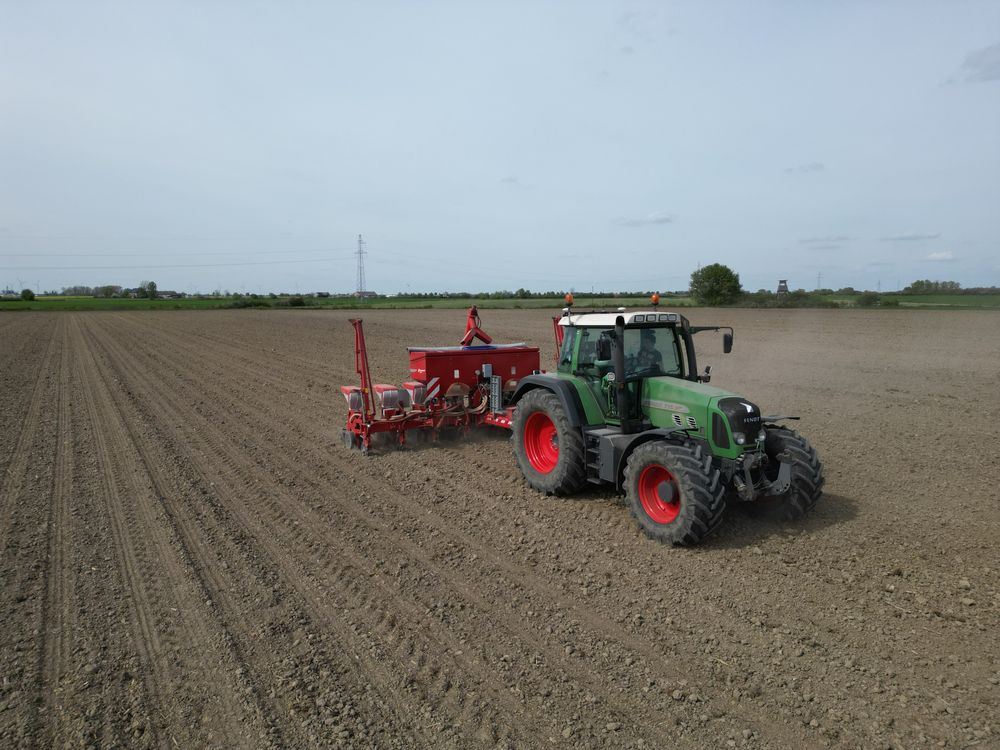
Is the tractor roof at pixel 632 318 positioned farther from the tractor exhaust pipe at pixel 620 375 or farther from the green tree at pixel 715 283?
the green tree at pixel 715 283

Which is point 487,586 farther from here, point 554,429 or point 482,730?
point 554,429

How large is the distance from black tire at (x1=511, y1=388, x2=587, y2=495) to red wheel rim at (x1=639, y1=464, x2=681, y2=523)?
93 centimetres

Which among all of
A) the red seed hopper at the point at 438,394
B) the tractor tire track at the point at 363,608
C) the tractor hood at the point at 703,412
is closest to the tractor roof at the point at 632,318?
the tractor hood at the point at 703,412

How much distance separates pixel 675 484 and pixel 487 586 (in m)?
1.81

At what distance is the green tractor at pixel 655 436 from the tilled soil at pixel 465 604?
0.33m

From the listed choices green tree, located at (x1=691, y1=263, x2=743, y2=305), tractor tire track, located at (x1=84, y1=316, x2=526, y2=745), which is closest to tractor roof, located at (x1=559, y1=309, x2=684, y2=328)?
tractor tire track, located at (x1=84, y1=316, x2=526, y2=745)

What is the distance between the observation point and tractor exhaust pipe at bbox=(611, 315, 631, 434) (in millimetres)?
6172

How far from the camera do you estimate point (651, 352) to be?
6609 mm

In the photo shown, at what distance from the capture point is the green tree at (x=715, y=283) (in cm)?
3931

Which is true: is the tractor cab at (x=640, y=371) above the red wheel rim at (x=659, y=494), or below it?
above

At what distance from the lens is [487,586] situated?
4887 mm

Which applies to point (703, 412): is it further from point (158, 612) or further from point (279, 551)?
point (158, 612)

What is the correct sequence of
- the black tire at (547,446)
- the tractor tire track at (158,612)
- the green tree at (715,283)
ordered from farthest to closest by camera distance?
the green tree at (715,283), the black tire at (547,446), the tractor tire track at (158,612)

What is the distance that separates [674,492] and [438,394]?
437 cm
